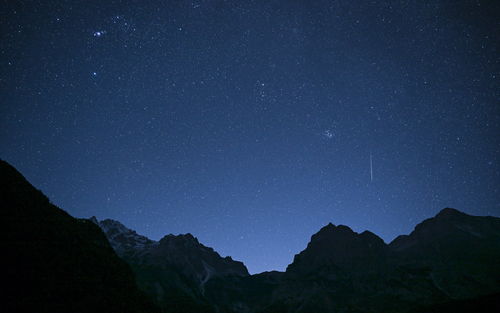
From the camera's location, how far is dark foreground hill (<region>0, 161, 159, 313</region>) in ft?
134

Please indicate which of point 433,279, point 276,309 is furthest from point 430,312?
point 276,309

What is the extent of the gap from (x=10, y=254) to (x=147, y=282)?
15985 cm

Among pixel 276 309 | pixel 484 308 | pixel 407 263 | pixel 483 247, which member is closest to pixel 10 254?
pixel 484 308

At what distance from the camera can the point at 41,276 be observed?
44125 mm

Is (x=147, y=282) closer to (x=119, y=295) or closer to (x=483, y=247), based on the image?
(x=119, y=295)

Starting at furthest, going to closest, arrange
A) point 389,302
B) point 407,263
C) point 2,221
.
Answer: point 407,263
point 389,302
point 2,221

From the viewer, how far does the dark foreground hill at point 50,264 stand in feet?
134

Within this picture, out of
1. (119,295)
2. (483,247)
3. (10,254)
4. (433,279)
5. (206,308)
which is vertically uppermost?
(483,247)

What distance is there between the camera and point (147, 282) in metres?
186

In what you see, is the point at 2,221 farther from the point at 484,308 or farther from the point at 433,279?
the point at 433,279

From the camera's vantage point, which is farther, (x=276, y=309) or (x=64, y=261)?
(x=276, y=309)

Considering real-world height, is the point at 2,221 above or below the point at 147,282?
above

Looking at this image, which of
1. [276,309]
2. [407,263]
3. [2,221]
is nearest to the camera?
[2,221]

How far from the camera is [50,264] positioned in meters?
48.0
